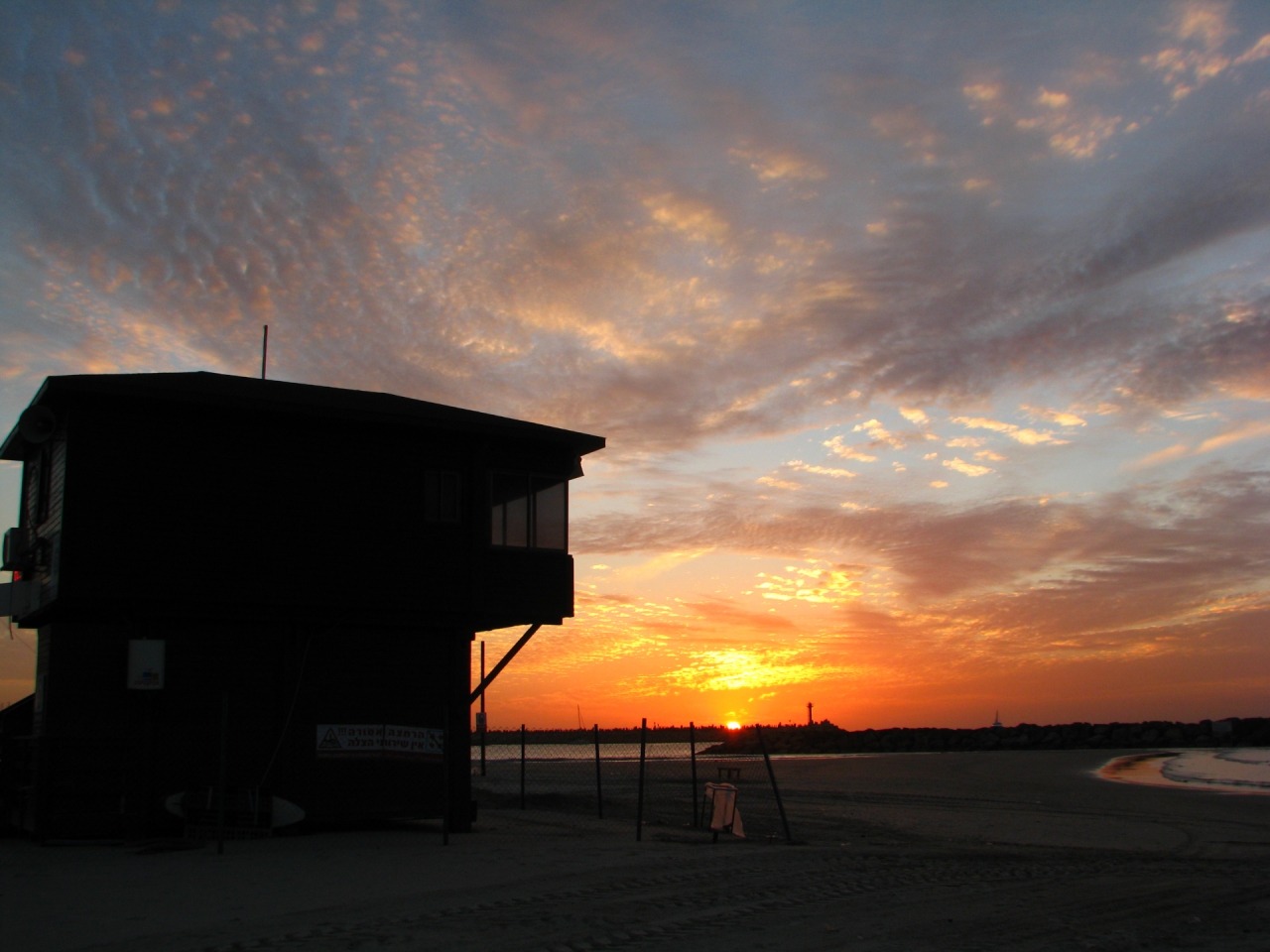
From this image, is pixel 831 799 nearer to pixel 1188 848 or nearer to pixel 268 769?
pixel 1188 848

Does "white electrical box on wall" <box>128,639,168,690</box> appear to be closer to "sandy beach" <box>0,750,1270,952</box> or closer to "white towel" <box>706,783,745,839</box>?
"sandy beach" <box>0,750,1270,952</box>

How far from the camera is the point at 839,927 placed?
31.4 feet

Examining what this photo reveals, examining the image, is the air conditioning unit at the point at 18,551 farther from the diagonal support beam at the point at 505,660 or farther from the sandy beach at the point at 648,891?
the diagonal support beam at the point at 505,660

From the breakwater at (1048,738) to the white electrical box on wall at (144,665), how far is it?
68.6m

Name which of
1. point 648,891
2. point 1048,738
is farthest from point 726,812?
point 1048,738

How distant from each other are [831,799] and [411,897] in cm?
1929

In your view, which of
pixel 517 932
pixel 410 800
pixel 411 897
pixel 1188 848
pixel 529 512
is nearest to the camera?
pixel 517 932

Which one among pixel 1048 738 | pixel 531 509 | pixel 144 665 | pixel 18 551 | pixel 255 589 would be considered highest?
pixel 531 509

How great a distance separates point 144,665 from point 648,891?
10189 mm

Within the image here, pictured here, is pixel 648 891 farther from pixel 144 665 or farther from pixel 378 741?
pixel 144 665

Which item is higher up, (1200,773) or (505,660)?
(505,660)

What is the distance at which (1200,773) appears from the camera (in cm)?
4369

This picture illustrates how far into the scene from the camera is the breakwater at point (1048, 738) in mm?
82688

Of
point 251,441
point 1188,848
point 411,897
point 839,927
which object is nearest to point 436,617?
point 251,441
